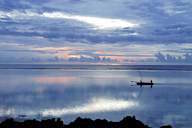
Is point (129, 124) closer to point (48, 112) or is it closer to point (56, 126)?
point (56, 126)

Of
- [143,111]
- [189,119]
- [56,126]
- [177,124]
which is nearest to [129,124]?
[56,126]

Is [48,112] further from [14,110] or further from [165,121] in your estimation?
[165,121]

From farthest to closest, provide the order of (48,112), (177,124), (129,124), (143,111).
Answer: (143,111)
(48,112)
(177,124)
(129,124)

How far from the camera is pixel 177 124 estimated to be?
67.6ft

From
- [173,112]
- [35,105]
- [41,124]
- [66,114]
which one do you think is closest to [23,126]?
[41,124]

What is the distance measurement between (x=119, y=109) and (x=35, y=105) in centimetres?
786

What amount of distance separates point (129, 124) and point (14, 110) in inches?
478

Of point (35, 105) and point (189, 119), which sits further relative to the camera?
point (35, 105)

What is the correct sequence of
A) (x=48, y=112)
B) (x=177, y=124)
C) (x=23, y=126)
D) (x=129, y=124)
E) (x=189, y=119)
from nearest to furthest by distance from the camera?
(x=23, y=126)
(x=129, y=124)
(x=177, y=124)
(x=189, y=119)
(x=48, y=112)

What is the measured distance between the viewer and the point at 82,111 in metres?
25.0

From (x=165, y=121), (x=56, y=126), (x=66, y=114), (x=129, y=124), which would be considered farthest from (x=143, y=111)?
(x=56, y=126)

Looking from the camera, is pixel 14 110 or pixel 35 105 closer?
pixel 14 110

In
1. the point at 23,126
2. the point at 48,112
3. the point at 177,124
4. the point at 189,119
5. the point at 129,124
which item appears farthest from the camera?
the point at 48,112

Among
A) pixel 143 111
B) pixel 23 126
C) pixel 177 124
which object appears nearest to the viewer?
pixel 23 126
